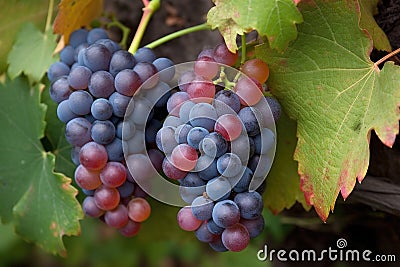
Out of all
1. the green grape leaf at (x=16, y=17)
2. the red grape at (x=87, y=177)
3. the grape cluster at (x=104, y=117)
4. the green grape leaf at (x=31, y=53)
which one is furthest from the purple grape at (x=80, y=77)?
the green grape leaf at (x=16, y=17)

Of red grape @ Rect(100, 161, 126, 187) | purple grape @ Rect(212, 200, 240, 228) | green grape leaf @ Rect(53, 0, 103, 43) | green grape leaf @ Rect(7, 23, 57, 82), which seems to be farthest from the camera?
green grape leaf @ Rect(7, 23, 57, 82)

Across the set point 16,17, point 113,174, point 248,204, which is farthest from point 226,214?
point 16,17

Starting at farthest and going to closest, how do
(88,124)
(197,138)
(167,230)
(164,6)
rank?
(164,6) → (167,230) → (88,124) → (197,138)

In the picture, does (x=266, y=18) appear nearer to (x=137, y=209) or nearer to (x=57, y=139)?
(x=137, y=209)

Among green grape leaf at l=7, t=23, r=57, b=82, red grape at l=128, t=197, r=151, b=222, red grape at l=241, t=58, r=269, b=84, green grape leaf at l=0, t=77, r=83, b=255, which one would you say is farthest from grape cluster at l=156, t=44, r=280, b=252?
green grape leaf at l=7, t=23, r=57, b=82

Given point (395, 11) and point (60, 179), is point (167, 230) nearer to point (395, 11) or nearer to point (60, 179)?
point (60, 179)

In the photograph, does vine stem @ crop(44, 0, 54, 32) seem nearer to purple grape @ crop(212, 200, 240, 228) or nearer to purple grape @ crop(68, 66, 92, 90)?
purple grape @ crop(68, 66, 92, 90)

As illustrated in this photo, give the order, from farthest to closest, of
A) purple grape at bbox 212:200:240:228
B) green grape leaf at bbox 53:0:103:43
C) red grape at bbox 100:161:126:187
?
green grape leaf at bbox 53:0:103:43 → red grape at bbox 100:161:126:187 → purple grape at bbox 212:200:240:228

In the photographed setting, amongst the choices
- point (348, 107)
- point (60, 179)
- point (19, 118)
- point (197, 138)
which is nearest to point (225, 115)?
point (197, 138)
